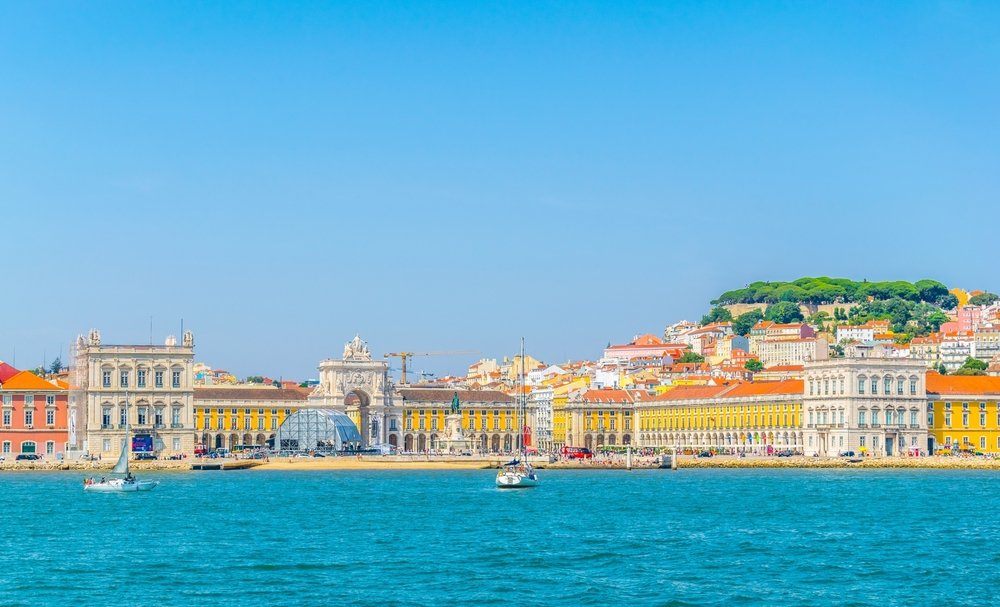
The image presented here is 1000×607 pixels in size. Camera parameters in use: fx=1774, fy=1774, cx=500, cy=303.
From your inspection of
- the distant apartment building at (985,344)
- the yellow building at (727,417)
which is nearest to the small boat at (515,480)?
the yellow building at (727,417)

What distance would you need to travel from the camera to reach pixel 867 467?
109m

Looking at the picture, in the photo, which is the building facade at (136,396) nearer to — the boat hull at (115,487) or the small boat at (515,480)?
the boat hull at (115,487)

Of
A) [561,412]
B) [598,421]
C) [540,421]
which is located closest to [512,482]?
[598,421]

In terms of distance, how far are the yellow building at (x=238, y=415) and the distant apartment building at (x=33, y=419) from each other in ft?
87.2

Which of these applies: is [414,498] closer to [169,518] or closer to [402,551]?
[169,518]

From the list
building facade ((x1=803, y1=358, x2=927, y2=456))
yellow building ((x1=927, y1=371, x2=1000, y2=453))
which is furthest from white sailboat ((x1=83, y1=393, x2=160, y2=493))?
yellow building ((x1=927, y1=371, x2=1000, y2=453))

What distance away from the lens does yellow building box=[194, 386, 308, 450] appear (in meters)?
139

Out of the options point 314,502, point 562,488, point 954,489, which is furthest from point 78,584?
point 954,489

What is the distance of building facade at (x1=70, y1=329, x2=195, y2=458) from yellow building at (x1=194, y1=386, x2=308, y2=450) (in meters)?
23.9

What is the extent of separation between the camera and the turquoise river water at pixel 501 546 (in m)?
39.1

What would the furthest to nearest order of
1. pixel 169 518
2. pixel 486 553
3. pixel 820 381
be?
pixel 820 381 → pixel 169 518 → pixel 486 553

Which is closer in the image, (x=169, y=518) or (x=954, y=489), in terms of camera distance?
(x=169, y=518)

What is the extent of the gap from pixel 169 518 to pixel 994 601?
30632 millimetres

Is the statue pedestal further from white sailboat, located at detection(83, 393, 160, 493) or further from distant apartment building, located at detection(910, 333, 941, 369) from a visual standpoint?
distant apartment building, located at detection(910, 333, 941, 369)
